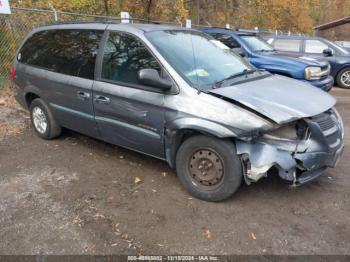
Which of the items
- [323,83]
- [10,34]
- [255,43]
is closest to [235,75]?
[323,83]

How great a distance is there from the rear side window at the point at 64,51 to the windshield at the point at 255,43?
523cm

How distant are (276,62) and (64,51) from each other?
16.6 ft

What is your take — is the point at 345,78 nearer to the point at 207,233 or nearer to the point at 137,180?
the point at 137,180

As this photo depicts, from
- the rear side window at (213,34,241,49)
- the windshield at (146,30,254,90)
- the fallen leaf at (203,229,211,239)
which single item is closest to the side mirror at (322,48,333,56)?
the rear side window at (213,34,241,49)

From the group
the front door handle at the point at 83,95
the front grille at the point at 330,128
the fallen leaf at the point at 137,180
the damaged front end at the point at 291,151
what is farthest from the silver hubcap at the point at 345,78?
the front door handle at the point at 83,95

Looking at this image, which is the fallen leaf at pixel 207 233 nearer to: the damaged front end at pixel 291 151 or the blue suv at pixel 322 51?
the damaged front end at pixel 291 151

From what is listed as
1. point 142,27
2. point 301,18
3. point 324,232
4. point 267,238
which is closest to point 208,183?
point 267,238

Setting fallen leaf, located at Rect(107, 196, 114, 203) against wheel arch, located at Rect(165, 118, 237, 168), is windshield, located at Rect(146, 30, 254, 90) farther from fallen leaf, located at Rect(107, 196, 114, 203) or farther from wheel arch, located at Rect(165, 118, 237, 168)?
fallen leaf, located at Rect(107, 196, 114, 203)

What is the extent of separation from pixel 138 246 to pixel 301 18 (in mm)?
37803

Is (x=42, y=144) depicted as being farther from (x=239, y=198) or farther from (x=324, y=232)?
(x=324, y=232)

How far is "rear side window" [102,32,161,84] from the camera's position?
4.03m

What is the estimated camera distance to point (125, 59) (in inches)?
166

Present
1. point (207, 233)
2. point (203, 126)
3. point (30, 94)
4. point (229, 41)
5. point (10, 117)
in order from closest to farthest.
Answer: point (207, 233)
point (203, 126)
point (30, 94)
point (10, 117)
point (229, 41)

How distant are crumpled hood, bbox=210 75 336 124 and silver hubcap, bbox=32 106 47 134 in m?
3.16
